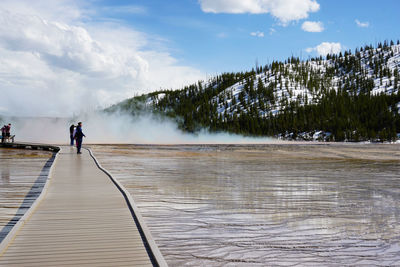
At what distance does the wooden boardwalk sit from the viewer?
19.8 feet

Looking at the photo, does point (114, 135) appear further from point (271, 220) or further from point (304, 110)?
point (271, 220)

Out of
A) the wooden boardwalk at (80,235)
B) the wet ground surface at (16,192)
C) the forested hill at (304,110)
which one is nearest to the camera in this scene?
the wooden boardwalk at (80,235)

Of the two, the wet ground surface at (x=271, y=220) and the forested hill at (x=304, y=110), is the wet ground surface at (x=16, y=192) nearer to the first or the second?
the wet ground surface at (x=271, y=220)

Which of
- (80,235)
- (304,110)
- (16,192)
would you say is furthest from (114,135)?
(80,235)

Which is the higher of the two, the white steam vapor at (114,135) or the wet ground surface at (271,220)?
the white steam vapor at (114,135)

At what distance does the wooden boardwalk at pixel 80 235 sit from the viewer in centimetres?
603

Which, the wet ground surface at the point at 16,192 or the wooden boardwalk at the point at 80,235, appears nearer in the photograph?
the wooden boardwalk at the point at 80,235

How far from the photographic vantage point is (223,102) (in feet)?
625

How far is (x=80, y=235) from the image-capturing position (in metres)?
7.30

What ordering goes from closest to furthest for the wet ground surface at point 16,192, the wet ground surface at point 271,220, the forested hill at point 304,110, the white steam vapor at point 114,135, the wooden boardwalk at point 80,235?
the wooden boardwalk at point 80,235, the wet ground surface at point 271,220, the wet ground surface at point 16,192, the white steam vapor at point 114,135, the forested hill at point 304,110

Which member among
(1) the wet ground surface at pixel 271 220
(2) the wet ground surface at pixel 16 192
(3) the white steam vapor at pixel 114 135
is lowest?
→ (1) the wet ground surface at pixel 271 220

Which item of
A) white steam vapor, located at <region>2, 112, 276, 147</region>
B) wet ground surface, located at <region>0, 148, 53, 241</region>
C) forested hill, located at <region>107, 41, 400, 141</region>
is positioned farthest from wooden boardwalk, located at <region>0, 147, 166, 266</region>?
forested hill, located at <region>107, 41, 400, 141</region>

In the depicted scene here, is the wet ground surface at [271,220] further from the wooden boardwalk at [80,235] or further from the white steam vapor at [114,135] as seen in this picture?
the white steam vapor at [114,135]

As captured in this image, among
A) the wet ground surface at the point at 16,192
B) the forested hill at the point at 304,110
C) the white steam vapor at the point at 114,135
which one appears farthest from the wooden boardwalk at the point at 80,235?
the forested hill at the point at 304,110
